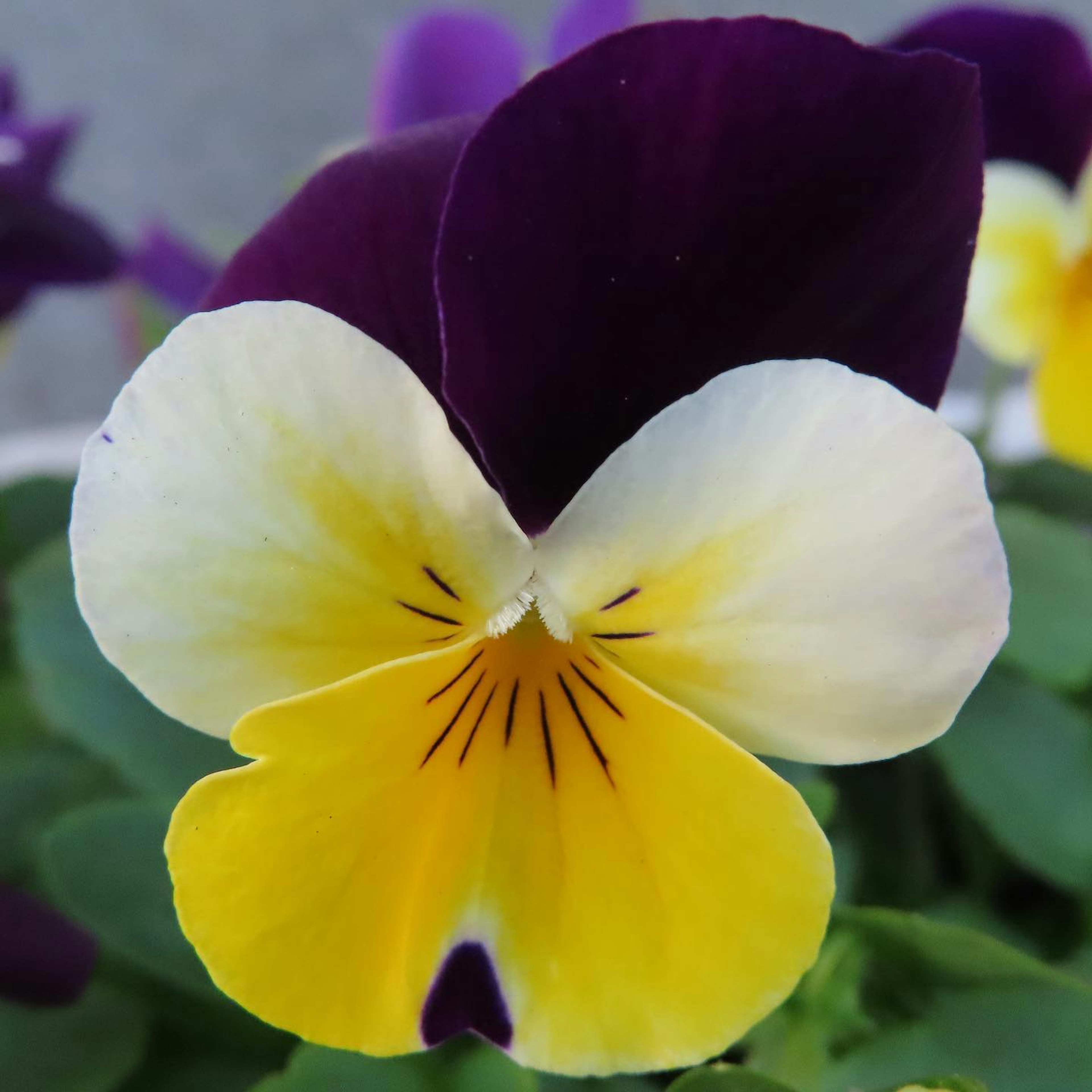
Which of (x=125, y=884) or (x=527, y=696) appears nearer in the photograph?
(x=527, y=696)

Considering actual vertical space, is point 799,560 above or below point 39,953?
above

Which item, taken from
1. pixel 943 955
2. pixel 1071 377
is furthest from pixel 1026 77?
pixel 943 955

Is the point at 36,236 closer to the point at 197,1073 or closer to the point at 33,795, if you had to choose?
the point at 33,795

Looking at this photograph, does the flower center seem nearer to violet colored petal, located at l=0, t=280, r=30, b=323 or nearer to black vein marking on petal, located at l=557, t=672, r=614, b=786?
black vein marking on petal, located at l=557, t=672, r=614, b=786

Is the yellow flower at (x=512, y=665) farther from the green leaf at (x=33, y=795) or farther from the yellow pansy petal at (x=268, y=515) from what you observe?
the green leaf at (x=33, y=795)

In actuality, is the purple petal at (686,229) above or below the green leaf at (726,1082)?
above

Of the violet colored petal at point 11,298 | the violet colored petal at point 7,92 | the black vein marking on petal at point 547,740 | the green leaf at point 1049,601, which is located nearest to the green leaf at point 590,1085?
the black vein marking on petal at point 547,740

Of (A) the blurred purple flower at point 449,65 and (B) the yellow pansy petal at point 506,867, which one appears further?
(A) the blurred purple flower at point 449,65

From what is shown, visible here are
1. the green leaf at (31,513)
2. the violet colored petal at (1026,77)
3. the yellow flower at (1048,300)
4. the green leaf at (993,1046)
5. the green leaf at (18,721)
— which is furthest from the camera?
the green leaf at (31,513)
